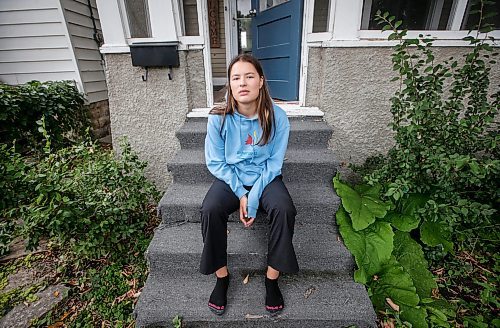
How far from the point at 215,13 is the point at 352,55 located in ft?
14.2

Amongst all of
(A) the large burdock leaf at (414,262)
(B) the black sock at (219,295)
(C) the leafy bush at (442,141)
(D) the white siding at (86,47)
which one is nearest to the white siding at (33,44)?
(D) the white siding at (86,47)

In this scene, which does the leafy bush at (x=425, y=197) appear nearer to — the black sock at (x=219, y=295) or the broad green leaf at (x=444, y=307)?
the broad green leaf at (x=444, y=307)

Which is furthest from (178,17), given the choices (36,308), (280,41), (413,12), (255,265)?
(413,12)

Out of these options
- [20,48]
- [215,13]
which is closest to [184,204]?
[20,48]

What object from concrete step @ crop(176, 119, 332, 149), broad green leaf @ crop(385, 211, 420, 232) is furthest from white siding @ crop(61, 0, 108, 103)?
broad green leaf @ crop(385, 211, 420, 232)

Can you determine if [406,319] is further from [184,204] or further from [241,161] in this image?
→ [184,204]

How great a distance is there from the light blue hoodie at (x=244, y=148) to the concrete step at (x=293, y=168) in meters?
0.44

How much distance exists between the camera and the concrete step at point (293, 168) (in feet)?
6.84

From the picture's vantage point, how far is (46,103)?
3.26 m

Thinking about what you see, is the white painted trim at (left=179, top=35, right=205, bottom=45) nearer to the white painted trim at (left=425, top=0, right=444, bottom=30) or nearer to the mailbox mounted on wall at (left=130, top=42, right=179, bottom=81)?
the mailbox mounted on wall at (left=130, top=42, right=179, bottom=81)

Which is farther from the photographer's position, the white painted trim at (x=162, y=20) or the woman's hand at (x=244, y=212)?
the white painted trim at (x=162, y=20)

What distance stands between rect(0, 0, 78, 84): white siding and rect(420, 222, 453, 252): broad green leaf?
5.00 meters

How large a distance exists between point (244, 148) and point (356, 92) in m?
1.52

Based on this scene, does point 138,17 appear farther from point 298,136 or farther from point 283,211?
point 283,211
